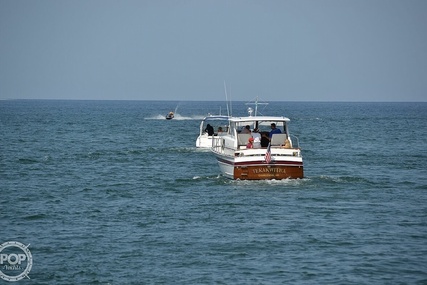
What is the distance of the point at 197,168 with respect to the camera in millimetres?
41844

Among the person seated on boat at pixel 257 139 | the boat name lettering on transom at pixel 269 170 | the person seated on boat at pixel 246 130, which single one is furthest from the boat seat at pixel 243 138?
the boat name lettering on transom at pixel 269 170

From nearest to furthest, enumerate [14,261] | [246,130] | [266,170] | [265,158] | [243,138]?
[14,261]
[265,158]
[266,170]
[243,138]
[246,130]

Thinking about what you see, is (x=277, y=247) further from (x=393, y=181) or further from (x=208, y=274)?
(x=393, y=181)

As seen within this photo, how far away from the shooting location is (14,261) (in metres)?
19.8

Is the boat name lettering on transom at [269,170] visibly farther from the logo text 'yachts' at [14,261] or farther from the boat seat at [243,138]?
the logo text 'yachts' at [14,261]

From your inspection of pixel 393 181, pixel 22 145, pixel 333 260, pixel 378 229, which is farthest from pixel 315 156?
pixel 333 260

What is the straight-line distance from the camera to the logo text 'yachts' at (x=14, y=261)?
18672mm

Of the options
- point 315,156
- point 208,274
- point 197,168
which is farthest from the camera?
point 315,156

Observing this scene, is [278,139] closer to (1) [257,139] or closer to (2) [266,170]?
(1) [257,139]

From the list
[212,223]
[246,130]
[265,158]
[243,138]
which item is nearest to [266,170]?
[265,158]

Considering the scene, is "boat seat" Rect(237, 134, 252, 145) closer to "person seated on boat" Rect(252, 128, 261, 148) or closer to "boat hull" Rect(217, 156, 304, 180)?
"person seated on boat" Rect(252, 128, 261, 148)

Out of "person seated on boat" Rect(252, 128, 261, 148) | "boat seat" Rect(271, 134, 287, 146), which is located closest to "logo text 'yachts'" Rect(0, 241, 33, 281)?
"person seated on boat" Rect(252, 128, 261, 148)

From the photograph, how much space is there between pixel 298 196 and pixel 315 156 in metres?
20.8

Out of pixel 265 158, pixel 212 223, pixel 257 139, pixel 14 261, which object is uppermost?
pixel 257 139
